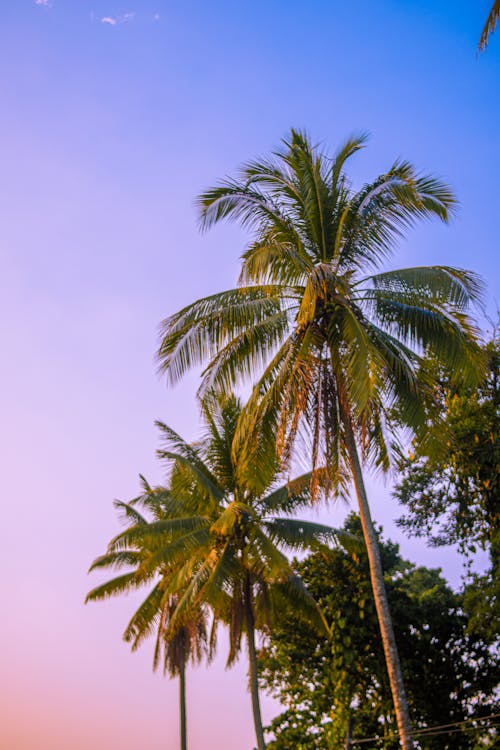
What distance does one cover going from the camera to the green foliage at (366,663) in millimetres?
17125

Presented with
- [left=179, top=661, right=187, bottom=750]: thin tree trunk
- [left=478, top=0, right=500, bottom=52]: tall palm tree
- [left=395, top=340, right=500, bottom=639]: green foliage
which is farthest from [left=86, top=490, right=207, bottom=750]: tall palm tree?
[left=478, top=0, right=500, bottom=52]: tall palm tree

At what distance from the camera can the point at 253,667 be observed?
16.8 meters

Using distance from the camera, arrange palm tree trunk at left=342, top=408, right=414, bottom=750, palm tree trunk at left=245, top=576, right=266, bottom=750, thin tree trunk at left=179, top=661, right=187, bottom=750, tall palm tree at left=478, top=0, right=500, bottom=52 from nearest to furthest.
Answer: tall palm tree at left=478, top=0, right=500, bottom=52 < palm tree trunk at left=342, top=408, right=414, bottom=750 < palm tree trunk at left=245, top=576, right=266, bottom=750 < thin tree trunk at left=179, top=661, right=187, bottom=750

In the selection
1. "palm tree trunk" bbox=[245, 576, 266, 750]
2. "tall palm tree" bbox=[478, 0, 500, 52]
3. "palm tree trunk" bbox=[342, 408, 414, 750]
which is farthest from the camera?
"palm tree trunk" bbox=[245, 576, 266, 750]

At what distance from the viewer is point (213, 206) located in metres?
12.8

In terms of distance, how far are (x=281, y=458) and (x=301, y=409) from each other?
86cm

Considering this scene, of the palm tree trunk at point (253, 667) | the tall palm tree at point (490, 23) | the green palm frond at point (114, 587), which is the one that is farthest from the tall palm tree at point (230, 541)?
the tall palm tree at point (490, 23)

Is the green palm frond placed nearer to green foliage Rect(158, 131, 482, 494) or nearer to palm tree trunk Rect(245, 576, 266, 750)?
palm tree trunk Rect(245, 576, 266, 750)

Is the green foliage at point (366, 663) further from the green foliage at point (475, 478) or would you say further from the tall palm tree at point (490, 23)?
the tall palm tree at point (490, 23)

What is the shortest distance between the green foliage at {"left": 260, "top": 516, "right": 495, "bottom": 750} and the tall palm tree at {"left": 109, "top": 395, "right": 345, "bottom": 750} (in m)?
1.03

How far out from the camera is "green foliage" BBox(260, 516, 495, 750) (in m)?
17.1

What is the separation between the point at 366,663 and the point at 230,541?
4394 mm

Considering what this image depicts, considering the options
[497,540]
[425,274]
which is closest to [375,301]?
[425,274]

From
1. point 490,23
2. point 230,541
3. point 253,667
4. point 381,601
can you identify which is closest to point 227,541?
point 230,541
